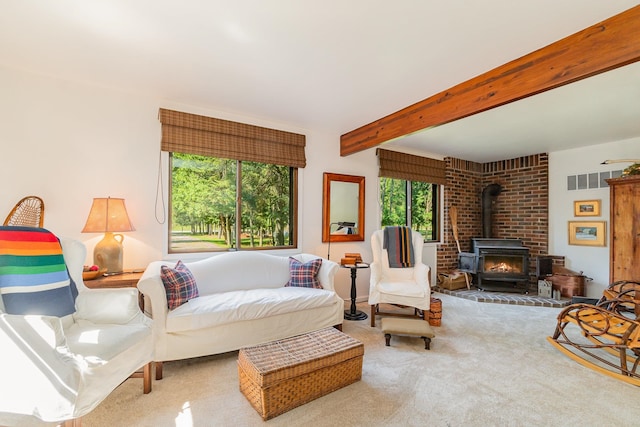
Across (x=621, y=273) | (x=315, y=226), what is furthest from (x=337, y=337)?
(x=621, y=273)

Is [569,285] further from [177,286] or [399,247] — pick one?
A: [177,286]

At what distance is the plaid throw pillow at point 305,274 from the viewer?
3.10 m

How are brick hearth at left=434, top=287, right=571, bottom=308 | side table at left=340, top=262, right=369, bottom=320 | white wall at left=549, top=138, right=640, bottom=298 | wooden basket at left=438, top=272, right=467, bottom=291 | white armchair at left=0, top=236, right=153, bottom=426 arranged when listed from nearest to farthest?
white armchair at left=0, top=236, right=153, bottom=426
side table at left=340, top=262, right=369, bottom=320
brick hearth at left=434, top=287, right=571, bottom=308
white wall at left=549, top=138, right=640, bottom=298
wooden basket at left=438, top=272, right=467, bottom=291

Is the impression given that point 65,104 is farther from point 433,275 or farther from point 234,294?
point 433,275

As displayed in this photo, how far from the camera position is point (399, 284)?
3389mm

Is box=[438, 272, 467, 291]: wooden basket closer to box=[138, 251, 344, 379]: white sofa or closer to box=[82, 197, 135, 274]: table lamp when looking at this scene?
box=[138, 251, 344, 379]: white sofa

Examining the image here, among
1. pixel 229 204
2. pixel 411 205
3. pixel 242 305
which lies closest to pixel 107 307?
pixel 242 305

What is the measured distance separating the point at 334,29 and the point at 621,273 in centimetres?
471

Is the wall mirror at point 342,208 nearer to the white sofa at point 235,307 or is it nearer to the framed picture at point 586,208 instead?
the white sofa at point 235,307

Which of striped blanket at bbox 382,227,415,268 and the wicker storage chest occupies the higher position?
striped blanket at bbox 382,227,415,268

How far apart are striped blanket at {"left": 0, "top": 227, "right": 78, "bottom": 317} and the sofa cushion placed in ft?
2.30

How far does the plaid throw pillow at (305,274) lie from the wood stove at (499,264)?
10.4 feet

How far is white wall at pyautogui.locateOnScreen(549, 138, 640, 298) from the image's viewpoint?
421cm

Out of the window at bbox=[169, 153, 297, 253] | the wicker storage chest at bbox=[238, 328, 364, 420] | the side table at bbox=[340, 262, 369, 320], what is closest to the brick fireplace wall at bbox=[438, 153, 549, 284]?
the side table at bbox=[340, 262, 369, 320]
